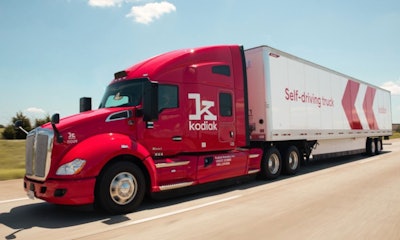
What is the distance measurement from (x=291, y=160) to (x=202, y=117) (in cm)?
489

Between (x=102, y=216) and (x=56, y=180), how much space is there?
3.49ft

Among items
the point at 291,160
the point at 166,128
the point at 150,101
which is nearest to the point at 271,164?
the point at 291,160

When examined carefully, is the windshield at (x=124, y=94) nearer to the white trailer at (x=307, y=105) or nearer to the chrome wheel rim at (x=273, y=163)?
the white trailer at (x=307, y=105)

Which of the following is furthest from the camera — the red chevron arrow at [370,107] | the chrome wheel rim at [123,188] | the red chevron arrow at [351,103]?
the red chevron arrow at [370,107]

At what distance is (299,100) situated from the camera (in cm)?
1197

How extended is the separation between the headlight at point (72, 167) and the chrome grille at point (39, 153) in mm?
278

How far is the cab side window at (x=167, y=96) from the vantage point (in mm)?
7324

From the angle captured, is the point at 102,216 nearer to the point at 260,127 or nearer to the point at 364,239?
the point at 364,239

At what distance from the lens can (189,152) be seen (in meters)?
8.05

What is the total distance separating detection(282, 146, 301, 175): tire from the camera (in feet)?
36.8

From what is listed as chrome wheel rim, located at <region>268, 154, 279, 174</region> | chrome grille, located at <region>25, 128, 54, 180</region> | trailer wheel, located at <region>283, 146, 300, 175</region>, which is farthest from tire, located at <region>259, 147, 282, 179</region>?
chrome grille, located at <region>25, 128, 54, 180</region>

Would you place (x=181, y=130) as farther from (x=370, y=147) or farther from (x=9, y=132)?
(x=9, y=132)

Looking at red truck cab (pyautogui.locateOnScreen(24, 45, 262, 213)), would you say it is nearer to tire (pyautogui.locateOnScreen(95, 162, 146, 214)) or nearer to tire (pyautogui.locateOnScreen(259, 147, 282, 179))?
tire (pyautogui.locateOnScreen(95, 162, 146, 214))

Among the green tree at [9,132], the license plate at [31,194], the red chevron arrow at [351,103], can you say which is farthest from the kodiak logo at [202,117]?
the green tree at [9,132]
